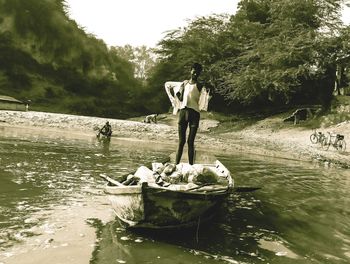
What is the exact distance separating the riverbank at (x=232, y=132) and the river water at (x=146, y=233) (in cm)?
953

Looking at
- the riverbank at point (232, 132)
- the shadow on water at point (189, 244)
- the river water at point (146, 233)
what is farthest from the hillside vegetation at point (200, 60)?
the shadow on water at point (189, 244)

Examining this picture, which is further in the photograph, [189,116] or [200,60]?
[200,60]

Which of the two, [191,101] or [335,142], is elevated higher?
[191,101]

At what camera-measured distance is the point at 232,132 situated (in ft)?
109

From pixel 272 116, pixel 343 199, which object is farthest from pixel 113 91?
pixel 343 199

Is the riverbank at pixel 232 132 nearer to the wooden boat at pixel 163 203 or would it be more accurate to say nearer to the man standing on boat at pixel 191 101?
the man standing on boat at pixel 191 101

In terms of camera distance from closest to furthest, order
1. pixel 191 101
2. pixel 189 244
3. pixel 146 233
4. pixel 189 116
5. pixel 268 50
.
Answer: pixel 189 244, pixel 146 233, pixel 191 101, pixel 189 116, pixel 268 50

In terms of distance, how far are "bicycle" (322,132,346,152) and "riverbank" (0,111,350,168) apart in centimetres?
36

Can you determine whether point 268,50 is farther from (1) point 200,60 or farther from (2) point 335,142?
(2) point 335,142

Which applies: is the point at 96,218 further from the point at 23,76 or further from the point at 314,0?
the point at 23,76

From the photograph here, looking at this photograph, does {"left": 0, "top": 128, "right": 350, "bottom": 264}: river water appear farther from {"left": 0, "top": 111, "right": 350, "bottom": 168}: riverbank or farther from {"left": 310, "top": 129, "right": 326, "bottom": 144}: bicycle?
{"left": 310, "top": 129, "right": 326, "bottom": 144}: bicycle

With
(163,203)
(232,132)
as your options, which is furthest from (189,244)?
(232,132)

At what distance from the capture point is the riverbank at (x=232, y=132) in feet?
71.1

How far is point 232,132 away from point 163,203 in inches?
1111
